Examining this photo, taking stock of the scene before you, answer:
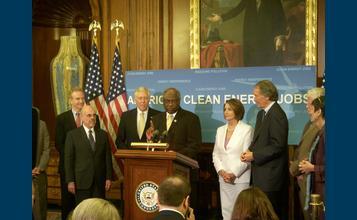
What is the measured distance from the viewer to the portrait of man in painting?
8430 millimetres

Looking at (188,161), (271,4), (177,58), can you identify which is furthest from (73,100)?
(271,4)

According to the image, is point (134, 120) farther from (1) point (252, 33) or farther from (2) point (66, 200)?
(1) point (252, 33)

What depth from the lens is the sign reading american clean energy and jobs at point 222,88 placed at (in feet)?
24.1

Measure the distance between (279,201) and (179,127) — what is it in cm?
141

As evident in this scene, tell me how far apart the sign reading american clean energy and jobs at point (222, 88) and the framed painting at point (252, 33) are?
37.9 inches

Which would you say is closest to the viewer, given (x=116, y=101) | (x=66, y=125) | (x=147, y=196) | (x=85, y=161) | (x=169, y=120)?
(x=147, y=196)

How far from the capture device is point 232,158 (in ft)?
20.0

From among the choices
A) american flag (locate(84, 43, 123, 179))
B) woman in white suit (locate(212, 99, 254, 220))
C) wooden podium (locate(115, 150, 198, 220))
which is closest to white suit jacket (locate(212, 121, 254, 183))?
woman in white suit (locate(212, 99, 254, 220))

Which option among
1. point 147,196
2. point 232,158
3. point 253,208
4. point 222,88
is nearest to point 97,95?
point 222,88

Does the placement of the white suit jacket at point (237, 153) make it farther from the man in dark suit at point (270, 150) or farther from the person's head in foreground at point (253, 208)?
the person's head in foreground at point (253, 208)

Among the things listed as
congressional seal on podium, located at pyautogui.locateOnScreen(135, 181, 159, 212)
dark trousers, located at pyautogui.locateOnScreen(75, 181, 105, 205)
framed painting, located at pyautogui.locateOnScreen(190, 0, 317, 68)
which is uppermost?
framed painting, located at pyautogui.locateOnScreen(190, 0, 317, 68)

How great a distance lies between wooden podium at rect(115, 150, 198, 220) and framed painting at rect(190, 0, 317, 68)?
331cm

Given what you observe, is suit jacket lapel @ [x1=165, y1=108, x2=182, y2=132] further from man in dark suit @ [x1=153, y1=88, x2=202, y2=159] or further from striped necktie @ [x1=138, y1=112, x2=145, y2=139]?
striped necktie @ [x1=138, y1=112, x2=145, y2=139]

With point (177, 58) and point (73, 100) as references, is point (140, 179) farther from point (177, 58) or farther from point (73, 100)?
point (177, 58)
